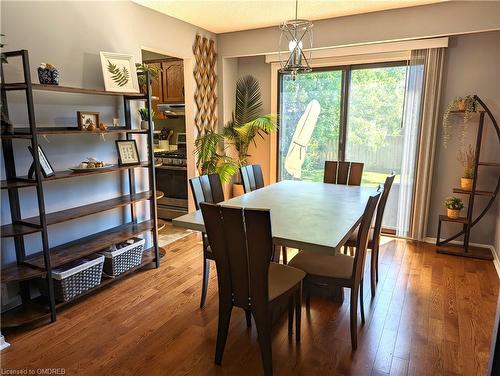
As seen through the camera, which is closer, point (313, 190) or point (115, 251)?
point (115, 251)

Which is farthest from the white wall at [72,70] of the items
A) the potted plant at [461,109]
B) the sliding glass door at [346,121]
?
the potted plant at [461,109]

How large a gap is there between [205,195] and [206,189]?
54mm

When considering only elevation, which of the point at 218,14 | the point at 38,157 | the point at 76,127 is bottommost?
the point at 38,157

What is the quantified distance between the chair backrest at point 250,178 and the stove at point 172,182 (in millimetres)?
1404

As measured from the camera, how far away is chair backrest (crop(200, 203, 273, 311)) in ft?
5.30

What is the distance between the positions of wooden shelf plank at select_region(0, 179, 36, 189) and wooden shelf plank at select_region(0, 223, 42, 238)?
0.98ft

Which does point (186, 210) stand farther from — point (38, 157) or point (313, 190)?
point (38, 157)

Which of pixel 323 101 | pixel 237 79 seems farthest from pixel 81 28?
pixel 323 101

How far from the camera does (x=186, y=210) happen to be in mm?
4684

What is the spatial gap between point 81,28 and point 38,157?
48.5 inches

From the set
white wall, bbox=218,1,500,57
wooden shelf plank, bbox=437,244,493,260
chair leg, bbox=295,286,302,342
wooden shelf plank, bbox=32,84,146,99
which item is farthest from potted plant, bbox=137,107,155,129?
wooden shelf plank, bbox=437,244,493,260

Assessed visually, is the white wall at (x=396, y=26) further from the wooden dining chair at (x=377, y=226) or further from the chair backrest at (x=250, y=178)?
the wooden dining chair at (x=377, y=226)

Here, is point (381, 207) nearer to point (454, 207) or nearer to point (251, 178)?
point (251, 178)

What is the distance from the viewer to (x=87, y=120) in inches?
106
